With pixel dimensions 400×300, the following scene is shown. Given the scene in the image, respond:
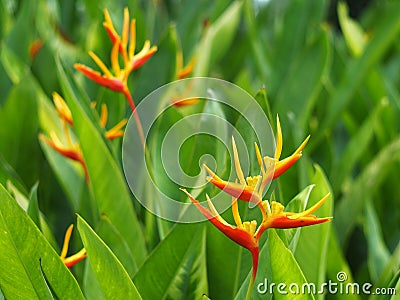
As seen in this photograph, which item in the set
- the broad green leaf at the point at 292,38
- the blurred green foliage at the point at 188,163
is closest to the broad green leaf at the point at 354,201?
the blurred green foliage at the point at 188,163

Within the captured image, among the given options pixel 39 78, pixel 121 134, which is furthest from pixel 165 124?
pixel 39 78

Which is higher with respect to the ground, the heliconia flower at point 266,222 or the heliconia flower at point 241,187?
the heliconia flower at point 241,187

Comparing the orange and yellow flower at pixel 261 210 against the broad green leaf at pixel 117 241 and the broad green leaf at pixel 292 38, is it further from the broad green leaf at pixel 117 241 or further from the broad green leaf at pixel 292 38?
the broad green leaf at pixel 292 38

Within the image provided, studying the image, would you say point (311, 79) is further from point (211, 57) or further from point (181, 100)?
point (181, 100)

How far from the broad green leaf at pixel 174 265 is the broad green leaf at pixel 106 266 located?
0.35ft

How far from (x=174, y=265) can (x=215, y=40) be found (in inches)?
32.2

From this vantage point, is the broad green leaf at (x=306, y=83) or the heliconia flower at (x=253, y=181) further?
the broad green leaf at (x=306, y=83)

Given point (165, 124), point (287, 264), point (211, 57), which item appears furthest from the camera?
point (211, 57)

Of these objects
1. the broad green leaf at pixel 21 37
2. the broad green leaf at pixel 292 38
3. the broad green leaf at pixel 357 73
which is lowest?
the broad green leaf at pixel 357 73

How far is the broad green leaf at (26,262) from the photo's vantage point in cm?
69

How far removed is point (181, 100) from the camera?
1.19m

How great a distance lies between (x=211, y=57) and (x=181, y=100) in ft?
1.24

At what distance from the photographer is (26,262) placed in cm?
71

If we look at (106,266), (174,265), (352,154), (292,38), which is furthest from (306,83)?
(106,266)
